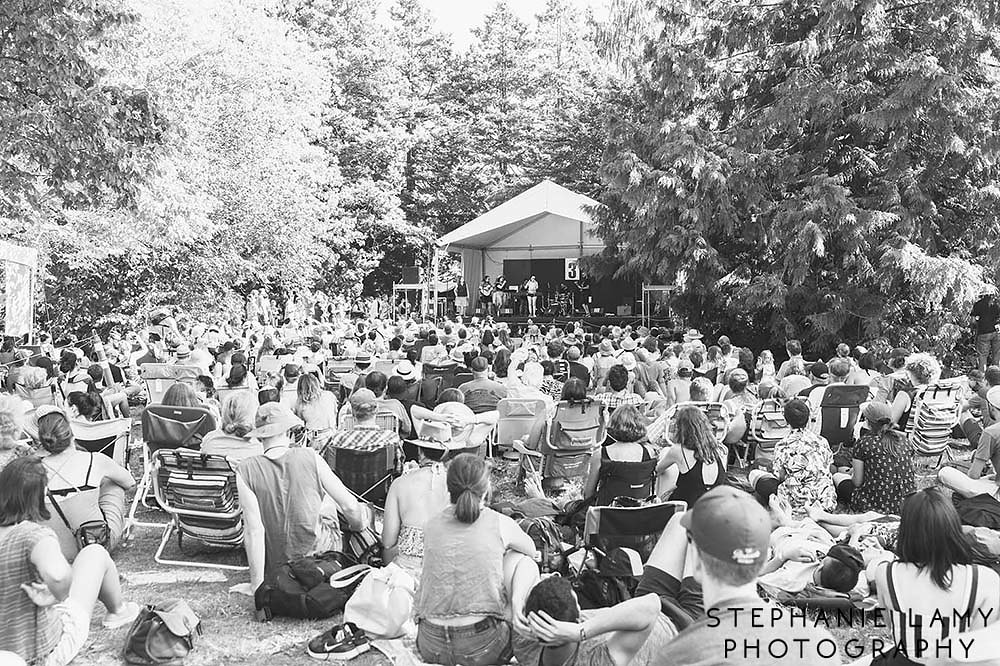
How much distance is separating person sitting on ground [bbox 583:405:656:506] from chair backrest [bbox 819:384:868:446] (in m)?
2.50

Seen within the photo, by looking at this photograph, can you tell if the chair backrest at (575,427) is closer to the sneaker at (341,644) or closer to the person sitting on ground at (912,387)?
the person sitting on ground at (912,387)

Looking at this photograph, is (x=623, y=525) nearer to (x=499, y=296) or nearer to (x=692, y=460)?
(x=692, y=460)

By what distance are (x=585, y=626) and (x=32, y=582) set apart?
1.78m

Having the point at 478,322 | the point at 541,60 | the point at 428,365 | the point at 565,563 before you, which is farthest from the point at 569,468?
the point at 541,60

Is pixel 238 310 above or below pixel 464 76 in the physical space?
below

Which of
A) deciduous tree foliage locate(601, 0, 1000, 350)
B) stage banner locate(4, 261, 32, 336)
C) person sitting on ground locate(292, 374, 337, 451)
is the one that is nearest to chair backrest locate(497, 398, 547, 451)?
person sitting on ground locate(292, 374, 337, 451)

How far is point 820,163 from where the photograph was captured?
14.0m

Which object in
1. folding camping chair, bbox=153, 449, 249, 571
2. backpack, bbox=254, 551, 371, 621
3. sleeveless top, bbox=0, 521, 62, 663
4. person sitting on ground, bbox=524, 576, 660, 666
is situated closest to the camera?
person sitting on ground, bbox=524, 576, 660, 666

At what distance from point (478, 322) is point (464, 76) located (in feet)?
52.6

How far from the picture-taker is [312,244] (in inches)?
811

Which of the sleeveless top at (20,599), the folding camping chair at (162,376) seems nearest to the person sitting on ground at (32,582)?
the sleeveless top at (20,599)

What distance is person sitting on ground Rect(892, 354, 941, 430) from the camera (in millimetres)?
6492

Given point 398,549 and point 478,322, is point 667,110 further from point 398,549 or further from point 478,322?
point 398,549

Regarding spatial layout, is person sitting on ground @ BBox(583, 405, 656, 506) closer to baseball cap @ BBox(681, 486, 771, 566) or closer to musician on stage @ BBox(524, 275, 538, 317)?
baseball cap @ BBox(681, 486, 771, 566)
